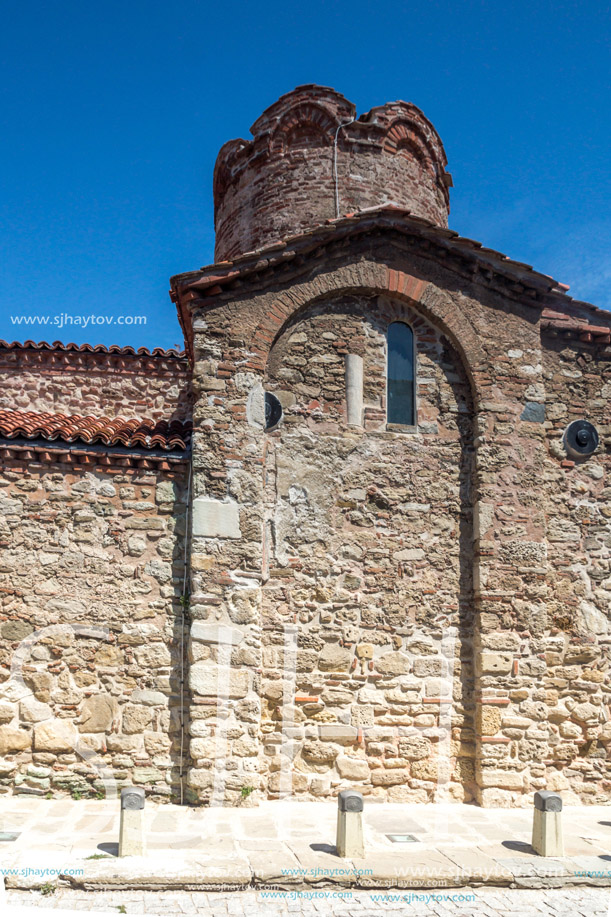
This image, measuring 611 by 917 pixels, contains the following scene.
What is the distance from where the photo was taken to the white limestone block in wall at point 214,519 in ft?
25.6

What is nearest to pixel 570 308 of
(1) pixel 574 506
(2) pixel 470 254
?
(2) pixel 470 254

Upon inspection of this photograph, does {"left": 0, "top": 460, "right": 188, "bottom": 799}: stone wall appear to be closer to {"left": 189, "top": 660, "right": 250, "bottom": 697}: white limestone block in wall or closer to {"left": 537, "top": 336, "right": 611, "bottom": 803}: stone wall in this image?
{"left": 189, "top": 660, "right": 250, "bottom": 697}: white limestone block in wall

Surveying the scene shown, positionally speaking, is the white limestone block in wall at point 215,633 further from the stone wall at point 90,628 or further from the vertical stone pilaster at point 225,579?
the stone wall at point 90,628

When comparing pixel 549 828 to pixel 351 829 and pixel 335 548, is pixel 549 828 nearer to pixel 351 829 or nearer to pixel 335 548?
pixel 351 829

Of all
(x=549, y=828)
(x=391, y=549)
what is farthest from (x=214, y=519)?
(x=549, y=828)

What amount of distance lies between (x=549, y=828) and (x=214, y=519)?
4.08 m

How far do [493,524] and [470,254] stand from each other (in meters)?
3.08

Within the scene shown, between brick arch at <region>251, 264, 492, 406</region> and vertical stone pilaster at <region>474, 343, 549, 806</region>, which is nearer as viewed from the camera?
vertical stone pilaster at <region>474, 343, 549, 806</region>

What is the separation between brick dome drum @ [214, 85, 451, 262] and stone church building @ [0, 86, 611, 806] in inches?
120


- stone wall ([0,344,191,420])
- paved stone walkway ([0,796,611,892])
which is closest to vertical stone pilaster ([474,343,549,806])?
paved stone walkway ([0,796,611,892])

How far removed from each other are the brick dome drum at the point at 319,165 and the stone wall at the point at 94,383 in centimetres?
223

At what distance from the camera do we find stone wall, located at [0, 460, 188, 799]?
7.41 m

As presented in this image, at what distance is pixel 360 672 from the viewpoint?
7.97 m

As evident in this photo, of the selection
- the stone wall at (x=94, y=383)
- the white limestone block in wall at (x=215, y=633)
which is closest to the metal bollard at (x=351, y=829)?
the white limestone block in wall at (x=215, y=633)
